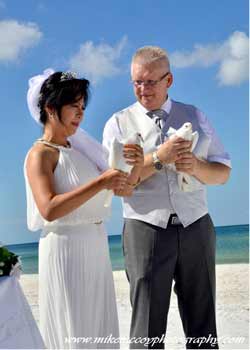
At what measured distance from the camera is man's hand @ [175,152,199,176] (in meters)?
2.95

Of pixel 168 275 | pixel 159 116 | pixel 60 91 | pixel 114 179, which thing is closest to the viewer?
pixel 114 179

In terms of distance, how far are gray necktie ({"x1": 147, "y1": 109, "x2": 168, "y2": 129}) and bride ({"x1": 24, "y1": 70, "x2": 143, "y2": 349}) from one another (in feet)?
1.04

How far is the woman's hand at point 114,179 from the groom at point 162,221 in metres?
0.12

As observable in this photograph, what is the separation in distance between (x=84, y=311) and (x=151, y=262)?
0.41 m

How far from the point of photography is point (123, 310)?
7.96 m

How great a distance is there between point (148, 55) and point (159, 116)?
0.31m

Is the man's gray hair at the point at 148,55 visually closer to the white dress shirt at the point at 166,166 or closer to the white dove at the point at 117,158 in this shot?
the white dress shirt at the point at 166,166

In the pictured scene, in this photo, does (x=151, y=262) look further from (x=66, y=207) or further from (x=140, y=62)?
(x=140, y=62)

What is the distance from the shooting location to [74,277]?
2.80 metres

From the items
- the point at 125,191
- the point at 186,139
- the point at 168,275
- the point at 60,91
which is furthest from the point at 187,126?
the point at 168,275

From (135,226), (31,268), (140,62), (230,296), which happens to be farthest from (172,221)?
(31,268)

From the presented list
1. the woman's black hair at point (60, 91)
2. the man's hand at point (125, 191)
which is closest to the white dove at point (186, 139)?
the man's hand at point (125, 191)

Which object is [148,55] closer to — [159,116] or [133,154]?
[159,116]

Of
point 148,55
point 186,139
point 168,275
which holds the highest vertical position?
point 148,55
